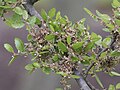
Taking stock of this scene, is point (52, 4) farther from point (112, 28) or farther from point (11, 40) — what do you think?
point (112, 28)

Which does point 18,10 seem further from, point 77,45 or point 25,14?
point 77,45

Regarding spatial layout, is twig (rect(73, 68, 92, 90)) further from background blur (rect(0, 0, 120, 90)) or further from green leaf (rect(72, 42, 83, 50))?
background blur (rect(0, 0, 120, 90))

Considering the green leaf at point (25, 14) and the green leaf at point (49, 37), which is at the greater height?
the green leaf at point (25, 14)

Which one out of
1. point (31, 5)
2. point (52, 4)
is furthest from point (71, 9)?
point (31, 5)

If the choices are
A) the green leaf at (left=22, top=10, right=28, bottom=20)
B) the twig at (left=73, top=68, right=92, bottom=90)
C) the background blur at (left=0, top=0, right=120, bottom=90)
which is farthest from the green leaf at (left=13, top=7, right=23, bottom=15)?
the background blur at (left=0, top=0, right=120, bottom=90)

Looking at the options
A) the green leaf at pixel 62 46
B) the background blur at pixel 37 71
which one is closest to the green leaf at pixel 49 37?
the green leaf at pixel 62 46

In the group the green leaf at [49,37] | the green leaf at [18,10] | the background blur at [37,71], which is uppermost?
the green leaf at [18,10]

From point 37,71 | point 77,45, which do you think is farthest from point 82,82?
point 37,71

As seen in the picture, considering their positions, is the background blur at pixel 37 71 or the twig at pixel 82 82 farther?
the background blur at pixel 37 71

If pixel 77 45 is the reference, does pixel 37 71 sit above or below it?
below

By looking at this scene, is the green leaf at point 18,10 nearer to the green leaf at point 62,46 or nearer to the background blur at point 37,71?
the green leaf at point 62,46
